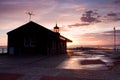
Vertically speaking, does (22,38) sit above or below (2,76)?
above

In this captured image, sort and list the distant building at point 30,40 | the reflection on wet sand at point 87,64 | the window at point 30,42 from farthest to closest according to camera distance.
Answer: the window at point 30,42
the distant building at point 30,40
the reflection on wet sand at point 87,64

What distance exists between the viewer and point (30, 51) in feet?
109

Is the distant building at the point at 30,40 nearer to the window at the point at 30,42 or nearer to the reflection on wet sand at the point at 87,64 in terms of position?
the window at the point at 30,42

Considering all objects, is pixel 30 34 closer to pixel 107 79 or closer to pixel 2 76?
pixel 2 76

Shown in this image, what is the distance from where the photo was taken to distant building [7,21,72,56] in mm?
33094

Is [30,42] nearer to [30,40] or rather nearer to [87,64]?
[30,40]

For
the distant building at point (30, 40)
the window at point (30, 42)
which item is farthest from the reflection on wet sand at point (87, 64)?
the window at point (30, 42)

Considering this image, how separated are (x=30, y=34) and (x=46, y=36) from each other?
94.2 inches

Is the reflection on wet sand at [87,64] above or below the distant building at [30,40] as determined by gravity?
below

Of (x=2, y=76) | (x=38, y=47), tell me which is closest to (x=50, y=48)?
(x=38, y=47)

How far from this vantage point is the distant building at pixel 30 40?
33094 mm

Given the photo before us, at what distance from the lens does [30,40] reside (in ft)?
110

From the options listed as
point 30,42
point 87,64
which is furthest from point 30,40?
point 87,64

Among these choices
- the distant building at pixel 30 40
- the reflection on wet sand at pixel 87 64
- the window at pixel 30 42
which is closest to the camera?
the reflection on wet sand at pixel 87 64
